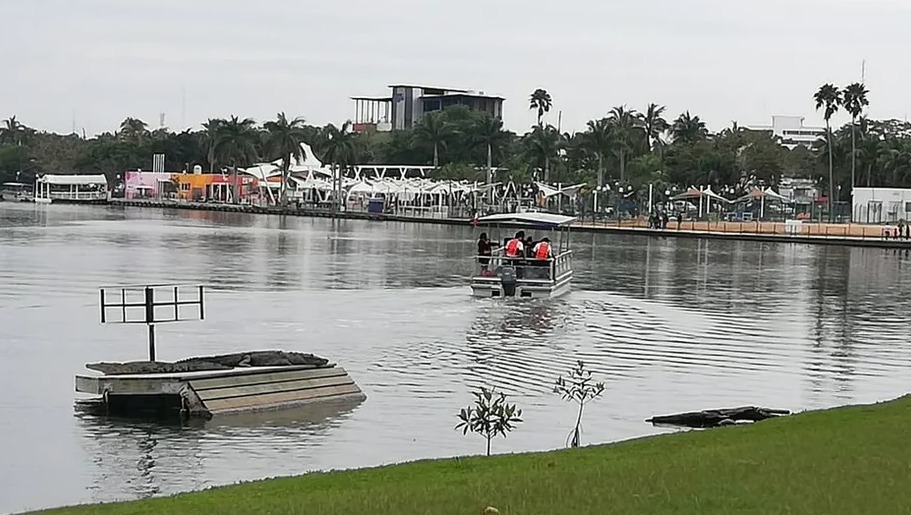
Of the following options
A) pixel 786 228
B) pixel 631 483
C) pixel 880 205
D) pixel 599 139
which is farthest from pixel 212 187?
pixel 631 483

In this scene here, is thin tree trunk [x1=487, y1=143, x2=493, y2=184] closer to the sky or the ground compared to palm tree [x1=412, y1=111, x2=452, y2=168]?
closer to the ground

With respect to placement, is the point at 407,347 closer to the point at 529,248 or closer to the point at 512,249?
the point at 512,249

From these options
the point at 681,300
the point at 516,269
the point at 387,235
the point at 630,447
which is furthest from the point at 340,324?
the point at 387,235

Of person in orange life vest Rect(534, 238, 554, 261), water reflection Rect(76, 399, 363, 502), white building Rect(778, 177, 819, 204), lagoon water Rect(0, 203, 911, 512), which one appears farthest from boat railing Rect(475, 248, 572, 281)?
white building Rect(778, 177, 819, 204)

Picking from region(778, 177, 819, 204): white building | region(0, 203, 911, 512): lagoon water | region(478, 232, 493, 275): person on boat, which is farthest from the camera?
region(778, 177, 819, 204): white building

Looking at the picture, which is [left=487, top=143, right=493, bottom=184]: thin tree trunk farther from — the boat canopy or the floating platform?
the floating platform

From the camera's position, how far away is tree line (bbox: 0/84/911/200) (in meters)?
125

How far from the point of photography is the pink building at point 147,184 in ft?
554

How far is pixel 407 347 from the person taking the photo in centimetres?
2764

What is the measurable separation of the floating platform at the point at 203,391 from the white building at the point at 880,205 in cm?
8737

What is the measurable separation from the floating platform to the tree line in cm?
10102

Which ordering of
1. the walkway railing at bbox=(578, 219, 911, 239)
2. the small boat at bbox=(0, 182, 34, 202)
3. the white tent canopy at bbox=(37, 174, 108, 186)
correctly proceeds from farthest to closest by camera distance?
1. the small boat at bbox=(0, 182, 34, 202)
2. the white tent canopy at bbox=(37, 174, 108, 186)
3. the walkway railing at bbox=(578, 219, 911, 239)

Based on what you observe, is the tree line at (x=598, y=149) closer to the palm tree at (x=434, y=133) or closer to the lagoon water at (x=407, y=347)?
the palm tree at (x=434, y=133)

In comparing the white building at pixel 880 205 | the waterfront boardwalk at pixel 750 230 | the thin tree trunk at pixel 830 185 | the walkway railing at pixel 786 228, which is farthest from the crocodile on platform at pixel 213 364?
the thin tree trunk at pixel 830 185
